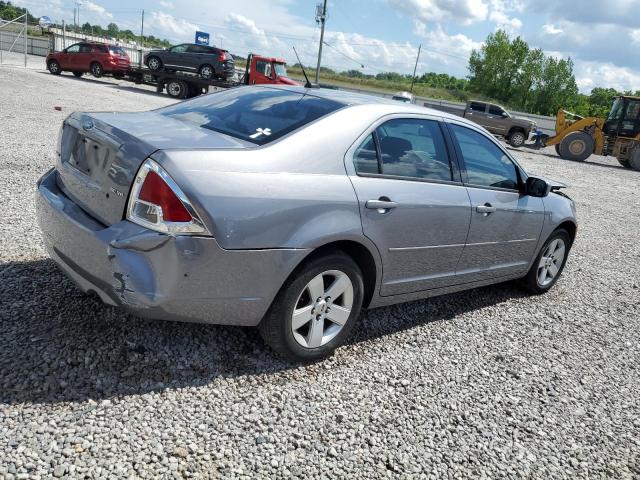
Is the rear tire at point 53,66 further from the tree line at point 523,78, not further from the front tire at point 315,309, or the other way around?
the tree line at point 523,78

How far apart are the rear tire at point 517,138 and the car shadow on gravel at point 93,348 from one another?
78.3 ft

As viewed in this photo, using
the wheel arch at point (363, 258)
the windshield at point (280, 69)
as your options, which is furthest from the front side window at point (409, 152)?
the windshield at point (280, 69)

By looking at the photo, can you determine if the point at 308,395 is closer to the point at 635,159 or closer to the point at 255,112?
the point at 255,112

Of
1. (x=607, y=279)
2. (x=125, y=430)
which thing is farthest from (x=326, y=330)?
(x=607, y=279)

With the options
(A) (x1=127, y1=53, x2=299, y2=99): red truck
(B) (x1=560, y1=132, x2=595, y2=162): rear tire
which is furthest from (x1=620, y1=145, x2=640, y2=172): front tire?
(A) (x1=127, y1=53, x2=299, y2=99): red truck

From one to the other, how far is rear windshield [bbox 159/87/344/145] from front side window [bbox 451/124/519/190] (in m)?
1.15

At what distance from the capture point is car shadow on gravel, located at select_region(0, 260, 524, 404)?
2750 millimetres

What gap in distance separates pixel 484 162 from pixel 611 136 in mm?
21593

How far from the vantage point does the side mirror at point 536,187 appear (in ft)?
14.8

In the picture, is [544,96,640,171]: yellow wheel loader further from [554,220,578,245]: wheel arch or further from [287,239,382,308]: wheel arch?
[287,239,382,308]: wheel arch

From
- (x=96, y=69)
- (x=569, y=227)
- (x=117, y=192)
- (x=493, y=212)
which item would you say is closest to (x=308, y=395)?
(x=117, y=192)

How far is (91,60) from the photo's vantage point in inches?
1110

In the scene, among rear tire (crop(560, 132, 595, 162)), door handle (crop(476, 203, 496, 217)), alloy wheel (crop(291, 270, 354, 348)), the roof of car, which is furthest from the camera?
rear tire (crop(560, 132, 595, 162))

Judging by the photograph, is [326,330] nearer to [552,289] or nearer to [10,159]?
[552,289]
